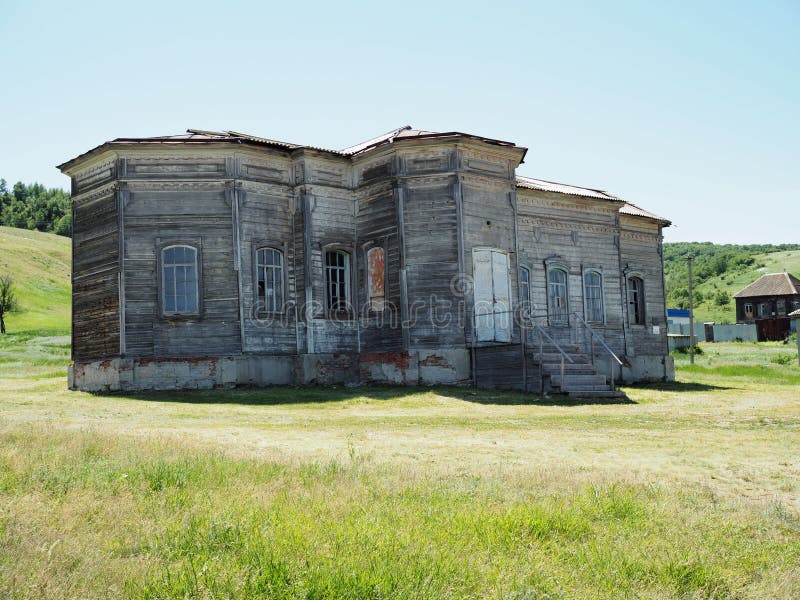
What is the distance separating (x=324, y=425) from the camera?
A: 14031 mm

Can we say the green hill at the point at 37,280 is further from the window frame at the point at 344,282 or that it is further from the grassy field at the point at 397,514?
the grassy field at the point at 397,514

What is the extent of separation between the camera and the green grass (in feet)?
335

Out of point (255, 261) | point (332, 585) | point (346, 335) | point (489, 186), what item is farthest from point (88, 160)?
point (332, 585)

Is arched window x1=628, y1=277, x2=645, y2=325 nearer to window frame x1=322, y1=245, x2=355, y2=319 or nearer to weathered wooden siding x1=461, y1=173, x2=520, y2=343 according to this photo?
weathered wooden siding x1=461, y1=173, x2=520, y2=343

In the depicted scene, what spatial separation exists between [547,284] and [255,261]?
1027cm

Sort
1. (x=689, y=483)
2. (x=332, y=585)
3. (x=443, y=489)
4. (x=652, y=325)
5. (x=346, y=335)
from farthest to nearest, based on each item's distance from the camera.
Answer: (x=652, y=325)
(x=346, y=335)
(x=689, y=483)
(x=443, y=489)
(x=332, y=585)

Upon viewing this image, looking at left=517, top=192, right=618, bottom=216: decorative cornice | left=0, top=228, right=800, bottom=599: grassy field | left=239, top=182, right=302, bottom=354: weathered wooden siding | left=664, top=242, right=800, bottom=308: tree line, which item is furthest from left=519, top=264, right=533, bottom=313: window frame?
left=664, top=242, right=800, bottom=308: tree line

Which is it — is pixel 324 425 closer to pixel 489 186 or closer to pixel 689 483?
pixel 689 483

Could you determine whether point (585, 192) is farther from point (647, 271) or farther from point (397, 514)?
point (397, 514)

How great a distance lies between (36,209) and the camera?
13138 cm

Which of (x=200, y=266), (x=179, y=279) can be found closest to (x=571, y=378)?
(x=200, y=266)

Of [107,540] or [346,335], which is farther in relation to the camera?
[346,335]

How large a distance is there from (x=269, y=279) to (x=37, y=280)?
6040cm

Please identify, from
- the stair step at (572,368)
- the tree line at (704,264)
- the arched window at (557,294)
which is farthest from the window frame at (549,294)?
the tree line at (704,264)
